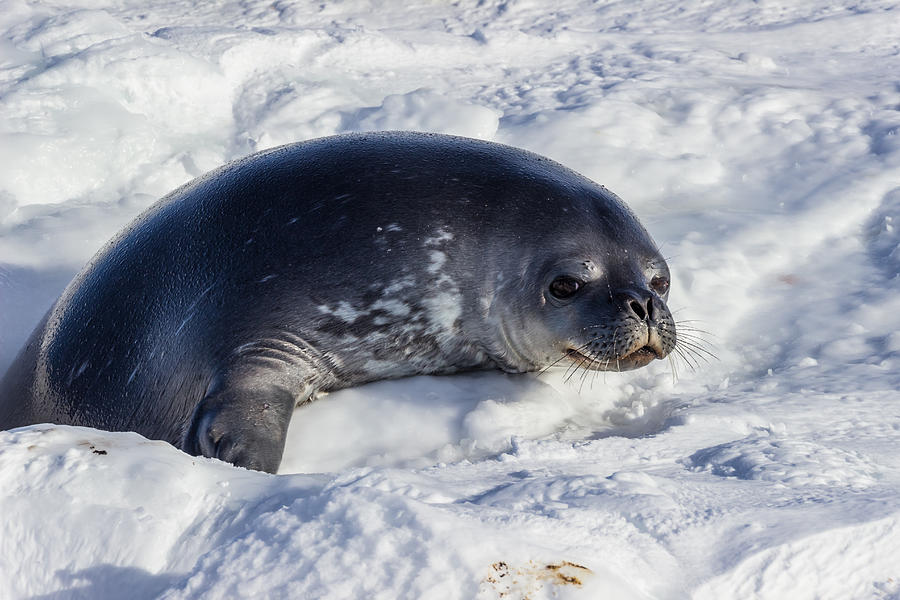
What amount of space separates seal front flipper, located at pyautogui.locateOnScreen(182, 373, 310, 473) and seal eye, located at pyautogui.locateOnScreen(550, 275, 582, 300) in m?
0.77

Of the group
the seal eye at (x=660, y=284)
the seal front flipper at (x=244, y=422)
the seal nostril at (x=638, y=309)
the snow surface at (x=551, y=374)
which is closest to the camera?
the snow surface at (x=551, y=374)

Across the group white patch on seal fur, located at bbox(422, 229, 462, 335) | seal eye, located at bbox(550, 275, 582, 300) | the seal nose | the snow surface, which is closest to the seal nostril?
the seal nose

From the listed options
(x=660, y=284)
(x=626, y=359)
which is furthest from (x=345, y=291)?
(x=660, y=284)

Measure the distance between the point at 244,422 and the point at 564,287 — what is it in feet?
3.09

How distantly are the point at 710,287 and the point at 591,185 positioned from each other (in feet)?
2.19

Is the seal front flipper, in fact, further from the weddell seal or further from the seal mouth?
the seal mouth

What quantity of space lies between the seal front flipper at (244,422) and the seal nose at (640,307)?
92 centimetres

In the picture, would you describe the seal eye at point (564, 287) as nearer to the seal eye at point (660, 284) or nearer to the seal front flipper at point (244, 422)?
the seal eye at point (660, 284)

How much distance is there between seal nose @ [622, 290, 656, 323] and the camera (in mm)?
2493

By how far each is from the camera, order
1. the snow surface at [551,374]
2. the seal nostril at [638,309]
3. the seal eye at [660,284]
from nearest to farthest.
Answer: the snow surface at [551,374]
the seal nostril at [638,309]
the seal eye at [660,284]

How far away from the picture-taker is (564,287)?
2.58 m

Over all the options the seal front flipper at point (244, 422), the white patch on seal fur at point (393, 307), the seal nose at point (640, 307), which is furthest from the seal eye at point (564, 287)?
the seal front flipper at point (244, 422)

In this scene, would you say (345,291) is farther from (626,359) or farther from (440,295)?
(626,359)

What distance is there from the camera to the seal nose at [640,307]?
8.18ft
